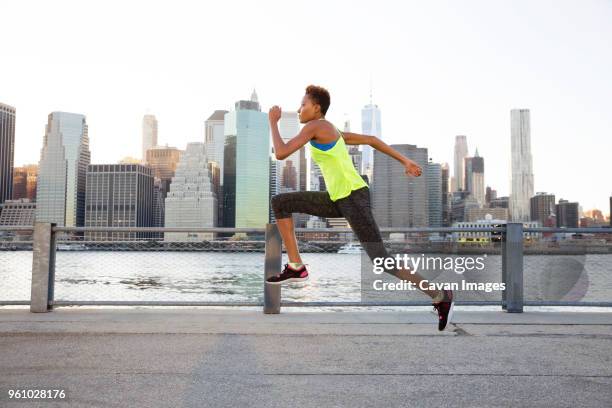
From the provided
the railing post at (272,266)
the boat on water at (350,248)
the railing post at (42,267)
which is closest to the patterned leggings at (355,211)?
the railing post at (272,266)

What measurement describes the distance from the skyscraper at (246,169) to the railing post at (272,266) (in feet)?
439

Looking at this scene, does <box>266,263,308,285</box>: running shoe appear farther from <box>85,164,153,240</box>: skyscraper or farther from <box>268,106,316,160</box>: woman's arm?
<box>85,164,153,240</box>: skyscraper

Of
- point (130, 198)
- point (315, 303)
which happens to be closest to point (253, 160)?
point (130, 198)

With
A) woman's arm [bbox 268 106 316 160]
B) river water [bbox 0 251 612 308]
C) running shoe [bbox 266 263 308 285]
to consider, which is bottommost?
river water [bbox 0 251 612 308]

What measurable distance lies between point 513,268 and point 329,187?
436 cm

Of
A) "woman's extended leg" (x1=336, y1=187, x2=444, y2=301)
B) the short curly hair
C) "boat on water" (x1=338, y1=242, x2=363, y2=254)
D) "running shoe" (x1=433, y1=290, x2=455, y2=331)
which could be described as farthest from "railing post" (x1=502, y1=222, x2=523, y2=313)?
the short curly hair

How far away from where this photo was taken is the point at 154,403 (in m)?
3.04

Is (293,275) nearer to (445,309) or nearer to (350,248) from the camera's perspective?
(445,309)

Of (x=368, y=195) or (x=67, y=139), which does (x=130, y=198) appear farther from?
(x=368, y=195)

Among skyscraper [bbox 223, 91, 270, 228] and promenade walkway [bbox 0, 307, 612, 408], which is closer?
promenade walkway [bbox 0, 307, 612, 408]

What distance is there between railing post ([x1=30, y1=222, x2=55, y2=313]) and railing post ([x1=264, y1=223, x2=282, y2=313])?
9.14 ft

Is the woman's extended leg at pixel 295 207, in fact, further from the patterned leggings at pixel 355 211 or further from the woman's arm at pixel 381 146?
the woman's arm at pixel 381 146

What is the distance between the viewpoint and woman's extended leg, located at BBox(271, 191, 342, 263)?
171 inches

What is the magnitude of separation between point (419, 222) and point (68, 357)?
130345 mm
